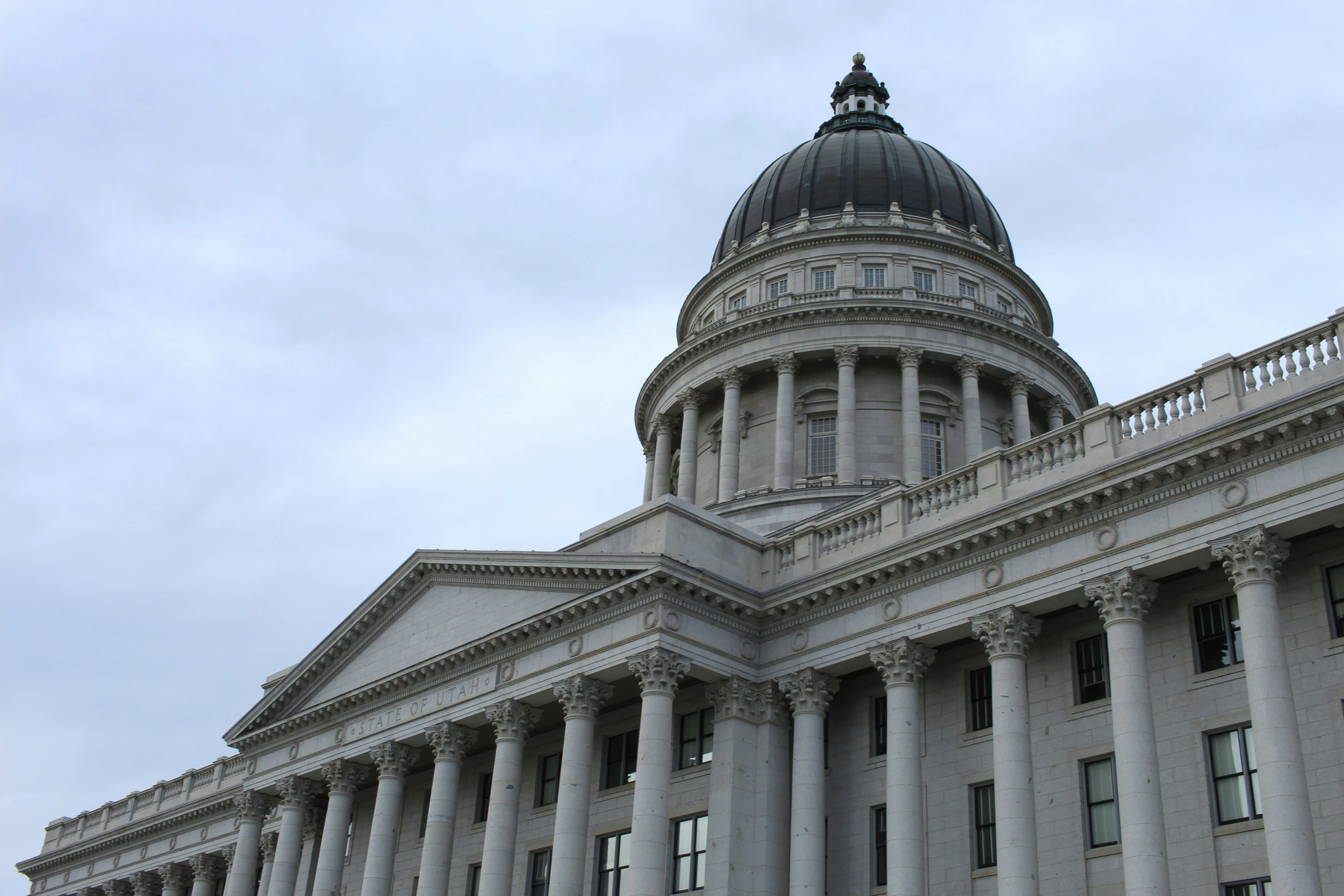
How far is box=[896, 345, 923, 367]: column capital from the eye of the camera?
51.3m

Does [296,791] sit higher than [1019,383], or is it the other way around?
[1019,383]

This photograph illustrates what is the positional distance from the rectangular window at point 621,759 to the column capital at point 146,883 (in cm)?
3028

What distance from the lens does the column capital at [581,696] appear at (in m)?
33.1

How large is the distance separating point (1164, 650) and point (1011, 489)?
4.73 m

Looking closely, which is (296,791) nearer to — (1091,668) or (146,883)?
(146,883)

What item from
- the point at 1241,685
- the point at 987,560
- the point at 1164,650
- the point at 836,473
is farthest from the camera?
the point at 836,473

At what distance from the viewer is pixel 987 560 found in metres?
29.0

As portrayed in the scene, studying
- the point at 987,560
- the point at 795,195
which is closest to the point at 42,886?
the point at 795,195

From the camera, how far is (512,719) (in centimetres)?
3488

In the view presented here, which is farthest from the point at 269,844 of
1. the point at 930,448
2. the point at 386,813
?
the point at 930,448

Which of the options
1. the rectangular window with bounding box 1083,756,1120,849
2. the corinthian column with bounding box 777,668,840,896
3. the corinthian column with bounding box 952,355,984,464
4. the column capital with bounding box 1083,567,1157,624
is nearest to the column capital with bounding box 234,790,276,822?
the corinthian column with bounding box 777,668,840,896

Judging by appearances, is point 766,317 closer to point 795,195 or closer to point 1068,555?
point 795,195

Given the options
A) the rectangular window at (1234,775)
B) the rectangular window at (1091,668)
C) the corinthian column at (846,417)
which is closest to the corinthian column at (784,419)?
the corinthian column at (846,417)

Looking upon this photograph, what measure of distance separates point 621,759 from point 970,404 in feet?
72.4
